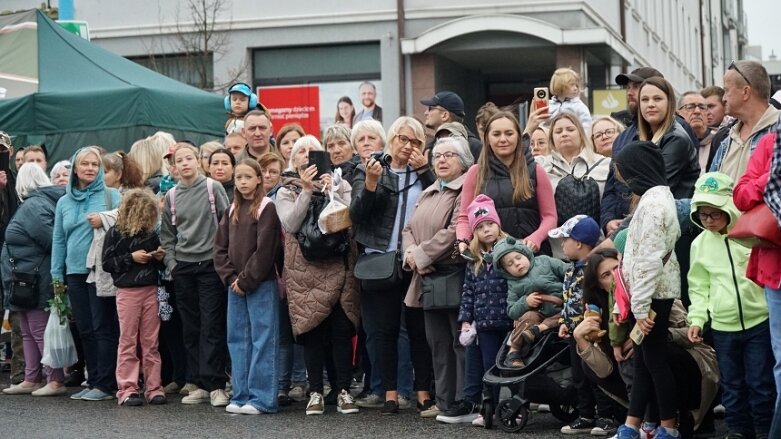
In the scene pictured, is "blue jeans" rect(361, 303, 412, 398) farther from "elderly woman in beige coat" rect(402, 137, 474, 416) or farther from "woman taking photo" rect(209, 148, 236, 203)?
"woman taking photo" rect(209, 148, 236, 203)

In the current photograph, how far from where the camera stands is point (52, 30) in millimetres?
16906

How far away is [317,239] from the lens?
32.0 feet

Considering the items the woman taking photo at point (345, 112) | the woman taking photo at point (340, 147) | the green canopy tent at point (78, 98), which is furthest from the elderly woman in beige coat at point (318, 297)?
the woman taking photo at point (345, 112)

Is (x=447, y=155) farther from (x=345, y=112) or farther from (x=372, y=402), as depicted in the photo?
(x=345, y=112)

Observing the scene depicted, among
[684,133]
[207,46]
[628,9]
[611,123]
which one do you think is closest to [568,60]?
[628,9]

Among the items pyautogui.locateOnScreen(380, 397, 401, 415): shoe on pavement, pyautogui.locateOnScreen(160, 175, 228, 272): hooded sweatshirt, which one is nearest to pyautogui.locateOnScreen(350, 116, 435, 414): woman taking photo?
pyautogui.locateOnScreen(380, 397, 401, 415): shoe on pavement

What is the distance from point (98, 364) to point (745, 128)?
Result: 5924 mm

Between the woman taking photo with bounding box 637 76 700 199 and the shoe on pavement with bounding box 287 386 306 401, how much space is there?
3721 mm

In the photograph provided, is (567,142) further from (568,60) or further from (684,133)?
(568,60)

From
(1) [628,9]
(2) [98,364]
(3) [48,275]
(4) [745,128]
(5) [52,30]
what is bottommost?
(2) [98,364]

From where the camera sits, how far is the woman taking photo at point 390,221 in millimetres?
9648

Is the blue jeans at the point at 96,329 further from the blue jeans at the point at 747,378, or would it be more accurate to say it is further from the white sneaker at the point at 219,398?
the blue jeans at the point at 747,378

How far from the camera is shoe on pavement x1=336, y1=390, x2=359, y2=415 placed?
9.82 meters

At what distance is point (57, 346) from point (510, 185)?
458cm
